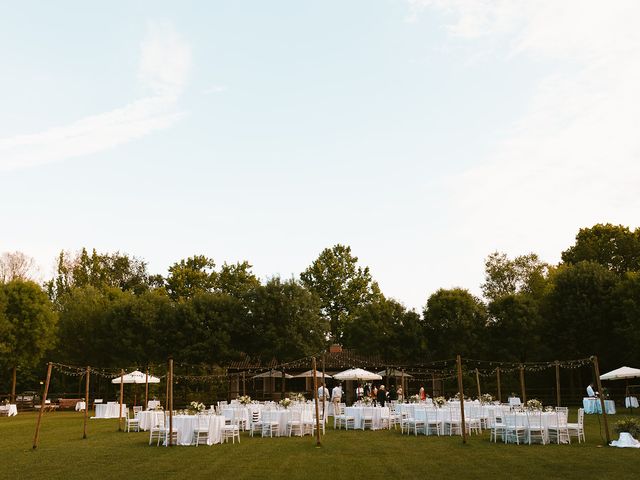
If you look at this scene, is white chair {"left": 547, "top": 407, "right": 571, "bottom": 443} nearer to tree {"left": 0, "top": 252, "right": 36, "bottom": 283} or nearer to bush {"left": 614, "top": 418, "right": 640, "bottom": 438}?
bush {"left": 614, "top": 418, "right": 640, "bottom": 438}

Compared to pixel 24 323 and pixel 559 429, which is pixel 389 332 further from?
pixel 559 429

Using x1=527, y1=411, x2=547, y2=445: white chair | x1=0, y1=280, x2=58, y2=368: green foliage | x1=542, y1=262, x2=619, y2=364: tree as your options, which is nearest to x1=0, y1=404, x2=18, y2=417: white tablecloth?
x1=0, y1=280, x2=58, y2=368: green foliage

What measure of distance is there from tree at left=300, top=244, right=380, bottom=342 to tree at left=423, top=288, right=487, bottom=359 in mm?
16359

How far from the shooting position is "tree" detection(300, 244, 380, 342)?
200ft

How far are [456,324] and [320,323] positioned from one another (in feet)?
30.7

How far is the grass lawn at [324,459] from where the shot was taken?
12.3 m

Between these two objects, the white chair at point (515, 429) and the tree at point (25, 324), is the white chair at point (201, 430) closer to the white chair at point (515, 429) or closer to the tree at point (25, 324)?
the white chair at point (515, 429)

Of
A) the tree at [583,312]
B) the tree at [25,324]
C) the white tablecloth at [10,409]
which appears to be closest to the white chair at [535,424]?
the tree at [583,312]

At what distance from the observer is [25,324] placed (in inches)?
1684

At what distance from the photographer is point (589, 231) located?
4916 centimetres

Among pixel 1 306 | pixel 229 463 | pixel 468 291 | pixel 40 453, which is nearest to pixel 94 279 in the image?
pixel 1 306

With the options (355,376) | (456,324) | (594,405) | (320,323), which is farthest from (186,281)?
(594,405)

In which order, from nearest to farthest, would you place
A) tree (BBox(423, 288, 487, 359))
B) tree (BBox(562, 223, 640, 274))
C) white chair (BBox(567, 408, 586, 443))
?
white chair (BBox(567, 408, 586, 443))
tree (BBox(423, 288, 487, 359))
tree (BBox(562, 223, 640, 274))

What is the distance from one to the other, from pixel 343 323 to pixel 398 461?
44731mm
